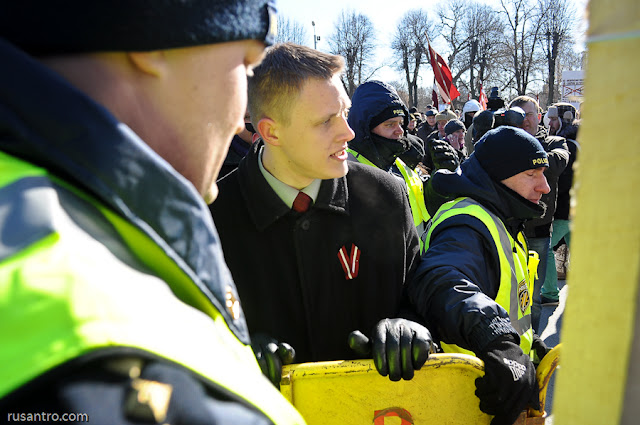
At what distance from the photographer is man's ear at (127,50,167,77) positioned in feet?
2.32

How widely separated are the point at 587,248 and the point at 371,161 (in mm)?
4021

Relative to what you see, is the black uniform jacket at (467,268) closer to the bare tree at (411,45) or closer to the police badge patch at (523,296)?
the police badge patch at (523,296)

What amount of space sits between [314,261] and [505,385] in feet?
2.75

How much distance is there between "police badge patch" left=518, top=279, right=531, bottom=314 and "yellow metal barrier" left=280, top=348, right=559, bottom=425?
0.86 meters

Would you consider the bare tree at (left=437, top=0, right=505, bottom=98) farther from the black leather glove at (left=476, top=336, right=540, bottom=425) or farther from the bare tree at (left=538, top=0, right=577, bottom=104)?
the black leather glove at (left=476, top=336, right=540, bottom=425)

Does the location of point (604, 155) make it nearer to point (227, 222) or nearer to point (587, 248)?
point (587, 248)

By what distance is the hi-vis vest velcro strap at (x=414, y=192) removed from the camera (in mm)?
4609

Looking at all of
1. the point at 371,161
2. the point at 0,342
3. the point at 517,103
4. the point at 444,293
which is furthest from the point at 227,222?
the point at 517,103

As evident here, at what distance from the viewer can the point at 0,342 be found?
478mm

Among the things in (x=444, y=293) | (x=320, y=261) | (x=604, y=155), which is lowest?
(x=444, y=293)

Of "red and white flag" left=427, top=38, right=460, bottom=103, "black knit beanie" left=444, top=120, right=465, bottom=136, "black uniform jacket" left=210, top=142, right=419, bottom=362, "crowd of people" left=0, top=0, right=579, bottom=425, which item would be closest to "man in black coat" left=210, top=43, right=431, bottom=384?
"black uniform jacket" left=210, top=142, right=419, bottom=362

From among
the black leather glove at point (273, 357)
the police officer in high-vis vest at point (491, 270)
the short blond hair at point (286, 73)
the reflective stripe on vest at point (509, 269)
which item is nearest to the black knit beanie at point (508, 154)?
the police officer in high-vis vest at point (491, 270)

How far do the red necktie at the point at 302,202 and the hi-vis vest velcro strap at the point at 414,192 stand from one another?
93.6 inches

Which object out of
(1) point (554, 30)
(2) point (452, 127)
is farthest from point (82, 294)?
(1) point (554, 30)
